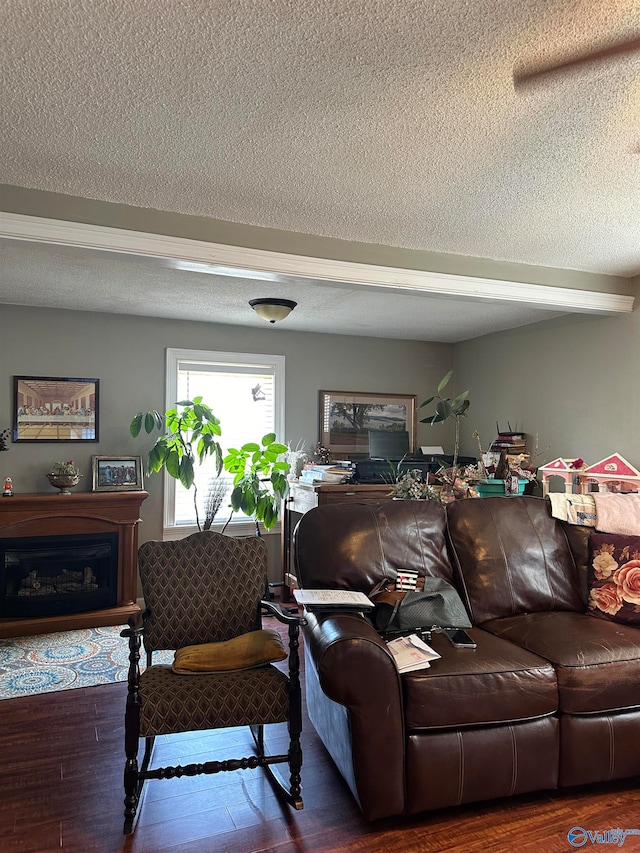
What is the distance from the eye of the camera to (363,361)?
625 centimetres

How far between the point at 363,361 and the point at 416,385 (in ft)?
2.07

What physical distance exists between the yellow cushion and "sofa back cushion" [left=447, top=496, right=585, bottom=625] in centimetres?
104

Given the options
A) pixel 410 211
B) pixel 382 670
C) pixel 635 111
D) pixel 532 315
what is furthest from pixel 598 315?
pixel 382 670

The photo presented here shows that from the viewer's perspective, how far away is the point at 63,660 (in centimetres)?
412

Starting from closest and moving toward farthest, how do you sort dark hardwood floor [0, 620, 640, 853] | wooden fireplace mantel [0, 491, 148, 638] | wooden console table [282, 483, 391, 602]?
dark hardwood floor [0, 620, 640, 853]
wooden fireplace mantel [0, 491, 148, 638]
wooden console table [282, 483, 391, 602]

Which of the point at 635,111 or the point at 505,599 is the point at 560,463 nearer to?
the point at 505,599

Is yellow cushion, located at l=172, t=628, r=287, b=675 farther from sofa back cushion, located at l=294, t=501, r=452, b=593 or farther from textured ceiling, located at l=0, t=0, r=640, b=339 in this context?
textured ceiling, located at l=0, t=0, r=640, b=339

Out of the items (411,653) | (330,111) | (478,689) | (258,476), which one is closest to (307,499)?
(258,476)

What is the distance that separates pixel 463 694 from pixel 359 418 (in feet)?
13.0

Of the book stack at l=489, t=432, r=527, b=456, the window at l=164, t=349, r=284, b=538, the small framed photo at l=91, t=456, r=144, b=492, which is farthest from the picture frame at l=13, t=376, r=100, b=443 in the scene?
the book stack at l=489, t=432, r=527, b=456

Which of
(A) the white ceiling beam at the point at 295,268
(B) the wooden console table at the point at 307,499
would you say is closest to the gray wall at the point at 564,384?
(A) the white ceiling beam at the point at 295,268

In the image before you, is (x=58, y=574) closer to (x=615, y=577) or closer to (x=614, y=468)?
(x=615, y=577)

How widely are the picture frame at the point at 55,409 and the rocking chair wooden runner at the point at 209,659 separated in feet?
8.46

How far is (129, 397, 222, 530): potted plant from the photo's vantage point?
5.12 meters
